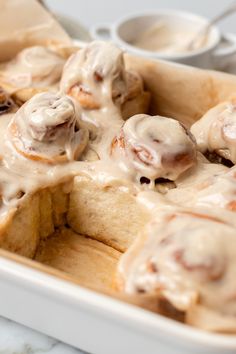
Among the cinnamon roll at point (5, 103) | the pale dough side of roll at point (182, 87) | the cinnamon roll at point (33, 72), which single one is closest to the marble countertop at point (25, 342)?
the cinnamon roll at point (5, 103)

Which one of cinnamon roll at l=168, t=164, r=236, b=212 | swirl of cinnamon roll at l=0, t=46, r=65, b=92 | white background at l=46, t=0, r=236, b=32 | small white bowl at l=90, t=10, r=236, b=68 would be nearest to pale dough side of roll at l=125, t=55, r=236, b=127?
swirl of cinnamon roll at l=0, t=46, r=65, b=92

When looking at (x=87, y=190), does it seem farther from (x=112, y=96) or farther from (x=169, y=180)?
(x=112, y=96)

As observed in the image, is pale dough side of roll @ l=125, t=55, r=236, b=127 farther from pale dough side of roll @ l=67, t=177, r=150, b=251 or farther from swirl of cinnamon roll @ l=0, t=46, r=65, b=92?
pale dough side of roll @ l=67, t=177, r=150, b=251

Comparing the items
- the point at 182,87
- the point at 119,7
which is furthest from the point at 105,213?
the point at 119,7

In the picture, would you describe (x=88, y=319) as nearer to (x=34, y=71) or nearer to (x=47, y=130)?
(x=47, y=130)

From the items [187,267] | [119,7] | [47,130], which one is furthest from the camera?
[119,7]
